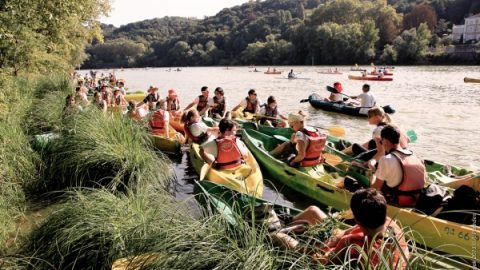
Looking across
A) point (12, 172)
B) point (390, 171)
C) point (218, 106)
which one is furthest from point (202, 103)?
point (390, 171)

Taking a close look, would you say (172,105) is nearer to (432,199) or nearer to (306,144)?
(306,144)

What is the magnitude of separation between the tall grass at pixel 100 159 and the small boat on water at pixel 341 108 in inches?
401

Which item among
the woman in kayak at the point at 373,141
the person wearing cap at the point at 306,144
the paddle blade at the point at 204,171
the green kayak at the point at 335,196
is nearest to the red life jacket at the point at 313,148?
the person wearing cap at the point at 306,144

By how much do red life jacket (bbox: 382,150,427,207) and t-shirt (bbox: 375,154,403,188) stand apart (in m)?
0.04

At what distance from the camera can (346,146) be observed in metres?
8.95

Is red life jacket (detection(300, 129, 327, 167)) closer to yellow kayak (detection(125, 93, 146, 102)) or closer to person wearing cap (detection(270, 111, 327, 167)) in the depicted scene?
person wearing cap (detection(270, 111, 327, 167))

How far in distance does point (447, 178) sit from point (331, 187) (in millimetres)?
1858

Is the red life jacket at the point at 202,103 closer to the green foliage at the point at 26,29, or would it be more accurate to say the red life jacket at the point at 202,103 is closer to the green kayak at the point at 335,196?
the green kayak at the point at 335,196

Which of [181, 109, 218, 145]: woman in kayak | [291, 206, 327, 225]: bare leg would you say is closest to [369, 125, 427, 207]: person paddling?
[291, 206, 327, 225]: bare leg

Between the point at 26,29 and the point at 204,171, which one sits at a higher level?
the point at 26,29

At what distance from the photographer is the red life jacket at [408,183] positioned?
496 centimetres

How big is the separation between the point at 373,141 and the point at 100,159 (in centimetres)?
480

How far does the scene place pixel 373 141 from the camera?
7.79 meters

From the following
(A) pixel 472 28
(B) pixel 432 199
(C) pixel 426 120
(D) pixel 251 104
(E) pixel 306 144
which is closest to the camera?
(B) pixel 432 199
